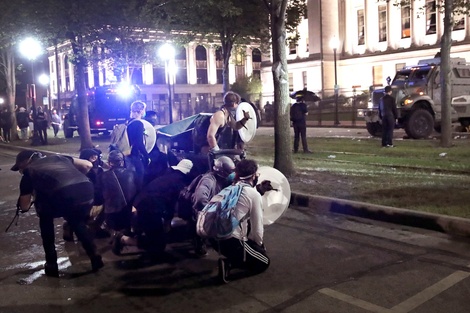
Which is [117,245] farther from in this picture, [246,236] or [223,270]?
[246,236]

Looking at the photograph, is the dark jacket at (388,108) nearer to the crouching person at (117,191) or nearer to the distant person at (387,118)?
the distant person at (387,118)

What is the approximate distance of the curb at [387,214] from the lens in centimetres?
662

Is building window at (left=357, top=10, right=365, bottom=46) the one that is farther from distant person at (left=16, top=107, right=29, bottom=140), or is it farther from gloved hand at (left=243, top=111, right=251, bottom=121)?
gloved hand at (left=243, top=111, right=251, bottom=121)

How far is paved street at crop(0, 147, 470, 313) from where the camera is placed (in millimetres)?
4625

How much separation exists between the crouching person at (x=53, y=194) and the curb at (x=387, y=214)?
12.6 feet

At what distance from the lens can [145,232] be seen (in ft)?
20.6

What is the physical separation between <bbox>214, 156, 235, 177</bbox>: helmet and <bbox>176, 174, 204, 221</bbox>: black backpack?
34 centimetres

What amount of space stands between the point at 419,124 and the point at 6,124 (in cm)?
2102

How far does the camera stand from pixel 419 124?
58.2 feet

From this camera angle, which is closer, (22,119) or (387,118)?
(387,118)

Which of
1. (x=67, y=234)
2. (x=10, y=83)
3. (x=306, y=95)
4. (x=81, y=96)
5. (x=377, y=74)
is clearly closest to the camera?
(x=67, y=234)

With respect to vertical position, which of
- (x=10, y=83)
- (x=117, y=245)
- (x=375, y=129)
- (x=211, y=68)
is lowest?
(x=117, y=245)

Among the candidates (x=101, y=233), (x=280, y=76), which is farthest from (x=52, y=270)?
(x=280, y=76)

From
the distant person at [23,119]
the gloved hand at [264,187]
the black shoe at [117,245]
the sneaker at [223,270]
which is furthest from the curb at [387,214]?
the distant person at [23,119]
